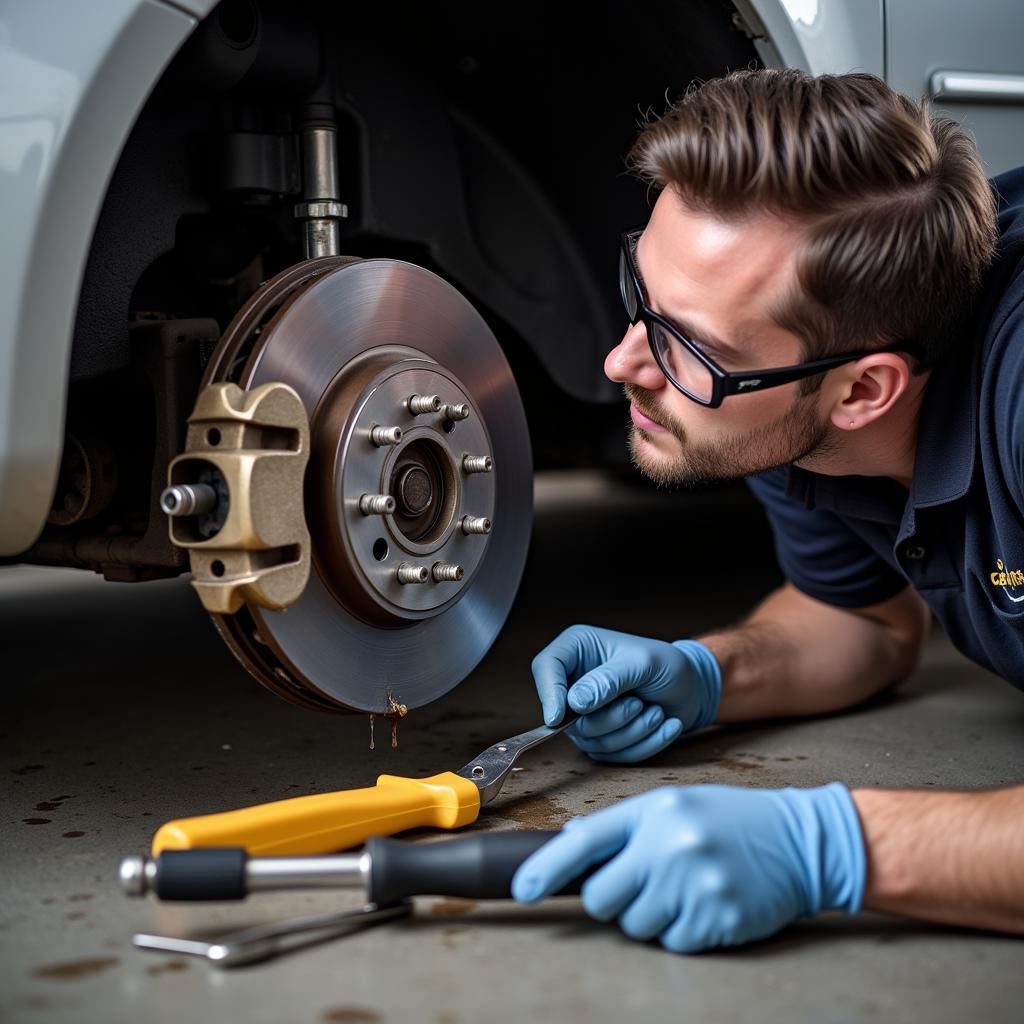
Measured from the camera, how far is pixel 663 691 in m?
1.29

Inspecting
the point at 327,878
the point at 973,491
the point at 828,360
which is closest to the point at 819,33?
the point at 828,360

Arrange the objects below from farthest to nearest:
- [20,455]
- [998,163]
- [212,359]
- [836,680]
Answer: [836,680] → [998,163] → [212,359] → [20,455]

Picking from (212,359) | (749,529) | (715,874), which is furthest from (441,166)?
(749,529)

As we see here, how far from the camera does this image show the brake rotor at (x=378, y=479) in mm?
1054

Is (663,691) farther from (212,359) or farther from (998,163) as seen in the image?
(998,163)

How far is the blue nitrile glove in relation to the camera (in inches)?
31.8

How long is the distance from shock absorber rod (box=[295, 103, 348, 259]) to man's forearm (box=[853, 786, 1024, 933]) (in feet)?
2.47

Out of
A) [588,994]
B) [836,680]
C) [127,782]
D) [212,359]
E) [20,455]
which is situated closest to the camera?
[588,994]

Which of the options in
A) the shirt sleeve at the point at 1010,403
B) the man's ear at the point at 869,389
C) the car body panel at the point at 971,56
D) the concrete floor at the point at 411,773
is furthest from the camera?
the car body panel at the point at 971,56

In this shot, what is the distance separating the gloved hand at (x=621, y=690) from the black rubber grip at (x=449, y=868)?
35 cm

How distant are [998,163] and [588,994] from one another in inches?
42.1

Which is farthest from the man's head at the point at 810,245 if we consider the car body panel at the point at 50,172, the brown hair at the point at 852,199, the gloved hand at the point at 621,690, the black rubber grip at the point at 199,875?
the black rubber grip at the point at 199,875

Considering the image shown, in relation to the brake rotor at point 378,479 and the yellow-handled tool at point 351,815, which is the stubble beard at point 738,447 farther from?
the yellow-handled tool at point 351,815

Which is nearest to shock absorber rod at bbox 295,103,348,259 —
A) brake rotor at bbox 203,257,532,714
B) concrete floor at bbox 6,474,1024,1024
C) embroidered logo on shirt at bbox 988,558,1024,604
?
brake rotor at bbox 203,257,532,714
